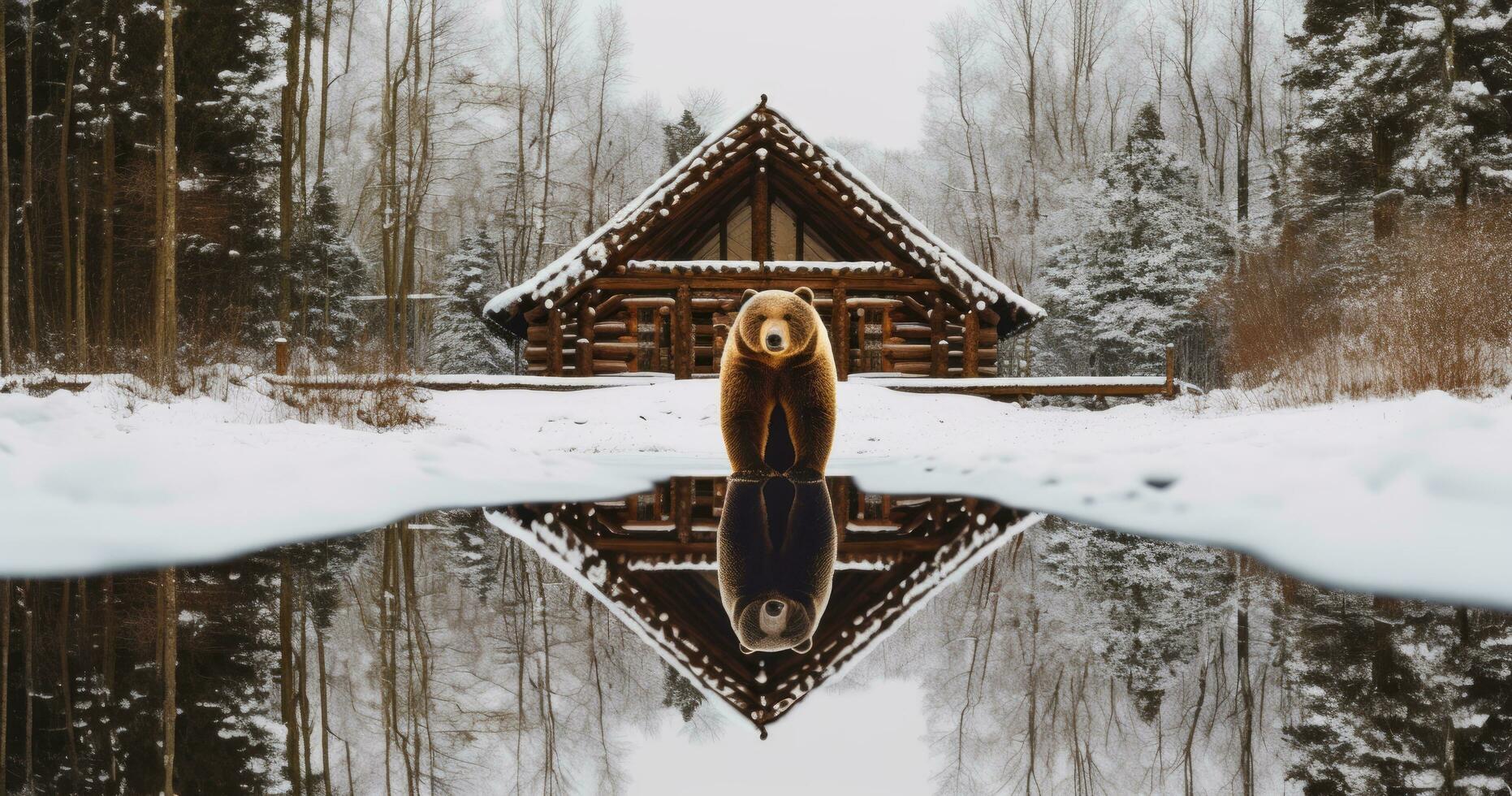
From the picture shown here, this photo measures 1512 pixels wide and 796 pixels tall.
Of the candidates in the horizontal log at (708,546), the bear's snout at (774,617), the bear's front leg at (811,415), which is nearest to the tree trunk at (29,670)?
the bear's snout at (774,617)

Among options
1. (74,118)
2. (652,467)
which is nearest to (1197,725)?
(652,467)

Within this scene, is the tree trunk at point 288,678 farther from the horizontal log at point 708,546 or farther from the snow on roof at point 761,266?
the snow on roof at point 761,266

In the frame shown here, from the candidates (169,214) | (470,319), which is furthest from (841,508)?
(470,319)

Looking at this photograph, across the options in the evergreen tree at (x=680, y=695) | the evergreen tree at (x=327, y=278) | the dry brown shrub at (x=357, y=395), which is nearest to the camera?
the evergreen tree at (x=680, y=695)

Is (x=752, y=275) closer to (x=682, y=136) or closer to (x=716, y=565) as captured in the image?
(x=716, y=565)

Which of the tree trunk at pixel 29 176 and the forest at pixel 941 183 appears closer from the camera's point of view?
the forest at pixel 941 183

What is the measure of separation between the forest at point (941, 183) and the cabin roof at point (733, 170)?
3338 mm

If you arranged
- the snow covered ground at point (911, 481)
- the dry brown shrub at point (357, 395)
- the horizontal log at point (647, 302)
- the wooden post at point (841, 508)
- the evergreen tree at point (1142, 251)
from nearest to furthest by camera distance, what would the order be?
the snow covered ground at point (911, 481) → the wooden post at point (841, 508) → the dry brown shrub at point (357, 395) → the horizontal log at point (647, 302) → the evergreen tree at point (1142, 251)

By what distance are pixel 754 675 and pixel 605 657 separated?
0.49m

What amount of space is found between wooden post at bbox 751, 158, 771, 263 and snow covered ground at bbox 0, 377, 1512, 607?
23.2 feet

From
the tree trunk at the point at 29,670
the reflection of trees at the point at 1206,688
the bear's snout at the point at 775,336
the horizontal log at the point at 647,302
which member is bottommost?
the tree trunk at the point at 29,670

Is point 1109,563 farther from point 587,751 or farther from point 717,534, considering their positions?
point 587,751

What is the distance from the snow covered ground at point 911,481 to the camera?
177 inches

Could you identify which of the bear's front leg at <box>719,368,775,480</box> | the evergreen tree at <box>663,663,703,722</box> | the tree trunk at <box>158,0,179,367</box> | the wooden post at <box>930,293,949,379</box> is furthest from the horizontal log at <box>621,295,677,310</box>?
the evergreen tree at <box>663,663,703,722</box>
